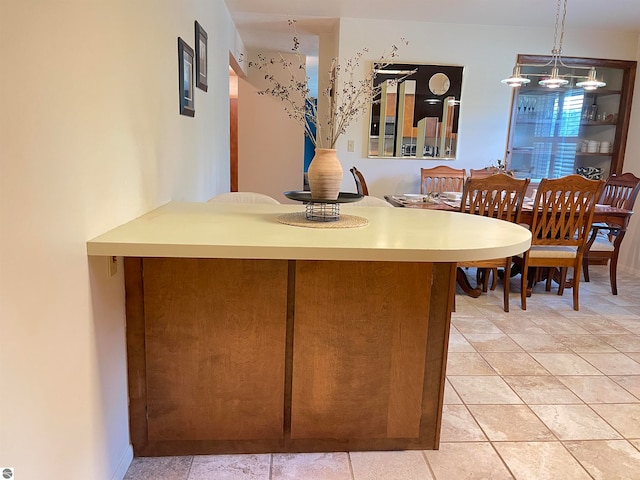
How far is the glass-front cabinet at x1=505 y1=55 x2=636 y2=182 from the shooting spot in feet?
16.0

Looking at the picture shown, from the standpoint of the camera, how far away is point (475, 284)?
4133 millimetres

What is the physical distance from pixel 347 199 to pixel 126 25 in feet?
3.28

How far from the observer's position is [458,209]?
355cm

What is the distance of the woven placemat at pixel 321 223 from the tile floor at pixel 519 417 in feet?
2.83

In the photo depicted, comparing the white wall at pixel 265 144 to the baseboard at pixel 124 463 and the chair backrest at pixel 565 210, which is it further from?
the baseboard at pixel 124 463

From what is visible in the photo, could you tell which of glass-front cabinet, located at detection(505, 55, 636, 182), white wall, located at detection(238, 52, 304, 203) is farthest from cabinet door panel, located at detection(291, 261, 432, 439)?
white wall, located at detection(238, 52, 304, 203)

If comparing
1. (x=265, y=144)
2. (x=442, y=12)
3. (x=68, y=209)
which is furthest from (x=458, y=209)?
(x=265, y=144)

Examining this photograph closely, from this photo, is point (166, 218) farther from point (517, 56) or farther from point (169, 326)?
point (517, 56)

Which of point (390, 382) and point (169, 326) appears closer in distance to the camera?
point (169, 326)

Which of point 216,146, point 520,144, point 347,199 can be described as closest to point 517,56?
point 520,144

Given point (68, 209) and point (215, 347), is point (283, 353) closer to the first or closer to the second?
point (215, 347)

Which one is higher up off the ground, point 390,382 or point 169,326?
point 169,326

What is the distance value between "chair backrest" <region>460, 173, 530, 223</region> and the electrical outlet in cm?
242

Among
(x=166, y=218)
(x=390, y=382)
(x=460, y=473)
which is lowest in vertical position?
(x=460, y=473)
